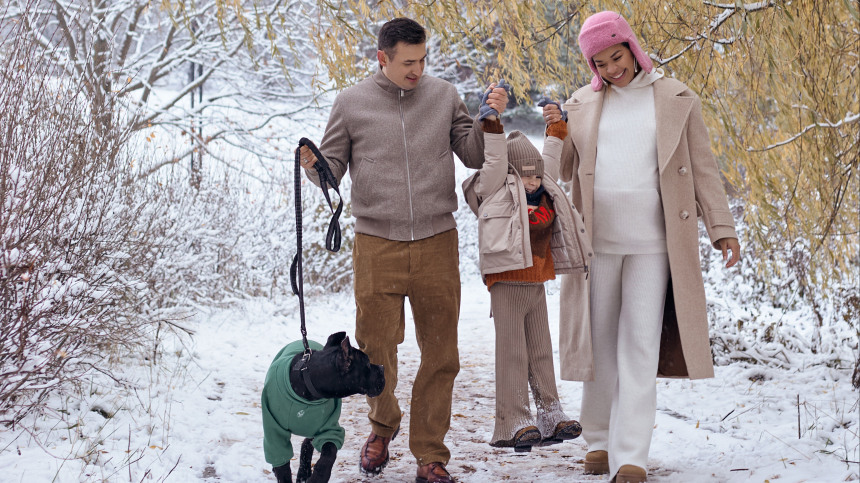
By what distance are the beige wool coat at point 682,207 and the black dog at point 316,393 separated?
3.79 ft

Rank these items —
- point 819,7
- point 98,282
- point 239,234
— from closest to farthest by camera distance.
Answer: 1. point 819,7
2. point 98,282
3. point 239,234

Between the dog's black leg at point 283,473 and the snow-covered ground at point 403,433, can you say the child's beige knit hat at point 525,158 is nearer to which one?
the snow-covered ground at point 403,433

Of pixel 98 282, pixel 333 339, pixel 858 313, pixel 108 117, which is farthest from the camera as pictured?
pixel 858 313

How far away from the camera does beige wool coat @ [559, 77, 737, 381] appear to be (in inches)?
124

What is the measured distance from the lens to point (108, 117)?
448 centimetres

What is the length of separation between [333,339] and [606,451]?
155 cm

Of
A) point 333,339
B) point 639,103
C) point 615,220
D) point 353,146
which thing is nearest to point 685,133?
point 639,103

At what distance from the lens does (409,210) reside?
3178mm

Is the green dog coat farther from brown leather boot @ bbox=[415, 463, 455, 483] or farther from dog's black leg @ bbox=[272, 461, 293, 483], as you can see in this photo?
brown leather boot @ bbox=[415, 463, 455, 483]

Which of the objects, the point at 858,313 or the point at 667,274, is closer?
the point at 667,274

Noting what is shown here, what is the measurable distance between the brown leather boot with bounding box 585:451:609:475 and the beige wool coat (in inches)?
15.2

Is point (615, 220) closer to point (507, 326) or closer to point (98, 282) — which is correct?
point (507, 326)

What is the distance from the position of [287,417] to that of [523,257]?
1270mm

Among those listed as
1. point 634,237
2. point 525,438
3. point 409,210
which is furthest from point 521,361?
point 409,210
